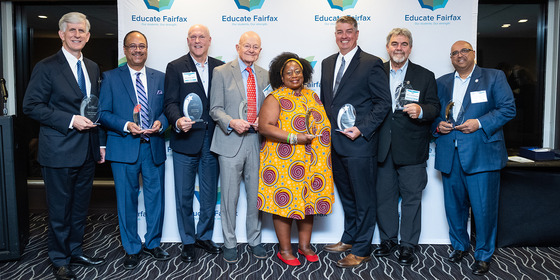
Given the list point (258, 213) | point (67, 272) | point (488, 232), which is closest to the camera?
point (67, 272)

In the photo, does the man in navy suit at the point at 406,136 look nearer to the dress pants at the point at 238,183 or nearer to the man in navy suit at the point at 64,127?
the dress pants at the point at 238,183

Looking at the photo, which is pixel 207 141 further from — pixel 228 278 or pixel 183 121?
pixel 228 278

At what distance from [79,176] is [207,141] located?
1086 millimetres

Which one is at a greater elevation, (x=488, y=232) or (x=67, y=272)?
(x=488, y=232)

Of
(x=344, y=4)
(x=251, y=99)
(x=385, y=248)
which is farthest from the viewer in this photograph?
(x=344, y=4)

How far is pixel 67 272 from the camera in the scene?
10.3 ft

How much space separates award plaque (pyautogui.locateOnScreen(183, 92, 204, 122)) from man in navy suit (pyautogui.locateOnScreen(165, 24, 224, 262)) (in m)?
0.14

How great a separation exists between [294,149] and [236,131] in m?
0.55

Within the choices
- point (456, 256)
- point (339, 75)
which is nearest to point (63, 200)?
point (339, 75)

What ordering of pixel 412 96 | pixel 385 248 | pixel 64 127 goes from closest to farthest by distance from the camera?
pixel 64 127 → pixel 412 96 → pixel 385 248

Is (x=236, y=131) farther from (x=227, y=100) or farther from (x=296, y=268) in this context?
(x=296, y=268)

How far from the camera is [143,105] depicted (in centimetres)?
343

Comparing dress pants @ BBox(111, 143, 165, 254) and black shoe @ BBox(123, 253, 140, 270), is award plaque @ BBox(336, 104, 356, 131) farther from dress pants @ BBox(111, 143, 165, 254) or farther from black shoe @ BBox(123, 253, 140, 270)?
A: black shoe @ BBox(123, 253, 140, 270)

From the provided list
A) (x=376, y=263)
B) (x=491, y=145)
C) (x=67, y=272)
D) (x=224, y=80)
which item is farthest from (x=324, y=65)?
(x=67, y=272)
